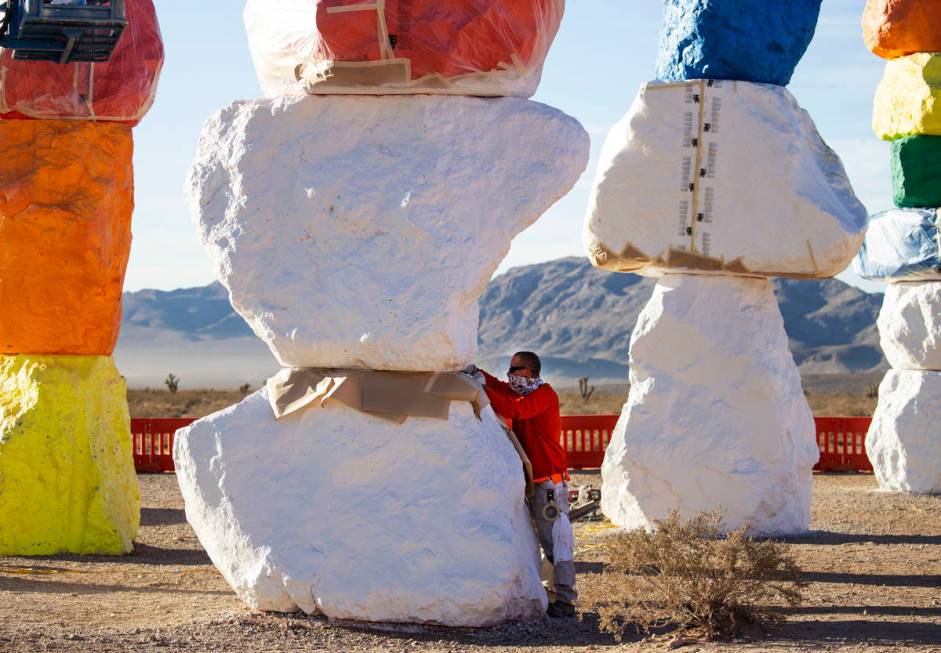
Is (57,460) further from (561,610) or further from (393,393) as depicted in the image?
(561,610)

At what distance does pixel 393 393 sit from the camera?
6.68m

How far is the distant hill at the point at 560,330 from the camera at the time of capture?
82.3m

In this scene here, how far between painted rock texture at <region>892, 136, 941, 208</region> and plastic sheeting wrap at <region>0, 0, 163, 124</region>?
6765 mm

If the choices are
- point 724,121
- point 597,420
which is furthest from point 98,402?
point 597,420

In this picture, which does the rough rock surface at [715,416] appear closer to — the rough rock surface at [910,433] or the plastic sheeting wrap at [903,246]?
the rough rock surface at [910,433]

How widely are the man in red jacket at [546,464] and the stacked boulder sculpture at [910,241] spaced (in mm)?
6885

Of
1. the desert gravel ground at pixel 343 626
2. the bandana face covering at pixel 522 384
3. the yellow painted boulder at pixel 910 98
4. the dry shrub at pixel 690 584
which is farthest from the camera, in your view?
the yellow painted boulder at pixel 910 98

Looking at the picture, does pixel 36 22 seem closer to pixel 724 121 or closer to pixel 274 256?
pixel 274 256

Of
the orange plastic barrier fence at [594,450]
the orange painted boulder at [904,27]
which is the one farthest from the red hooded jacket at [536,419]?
the orange plastic barrier fence at [594,450]

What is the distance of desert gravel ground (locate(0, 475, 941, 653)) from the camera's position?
21.0 ft

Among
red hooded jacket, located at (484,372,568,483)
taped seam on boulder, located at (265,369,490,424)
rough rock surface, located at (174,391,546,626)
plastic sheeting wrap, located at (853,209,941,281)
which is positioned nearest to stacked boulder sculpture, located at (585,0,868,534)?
plastic sheeting wrap, located at (853,209,941,281)

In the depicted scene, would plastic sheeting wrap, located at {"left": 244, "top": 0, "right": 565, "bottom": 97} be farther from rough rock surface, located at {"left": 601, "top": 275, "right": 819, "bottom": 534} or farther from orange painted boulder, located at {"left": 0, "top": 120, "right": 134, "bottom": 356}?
rough rock surface, located at {"left": 601, "top": 275, "right": 819, "bottom": 534}

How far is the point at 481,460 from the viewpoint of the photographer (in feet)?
22.0

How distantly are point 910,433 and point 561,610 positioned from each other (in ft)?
23.1
